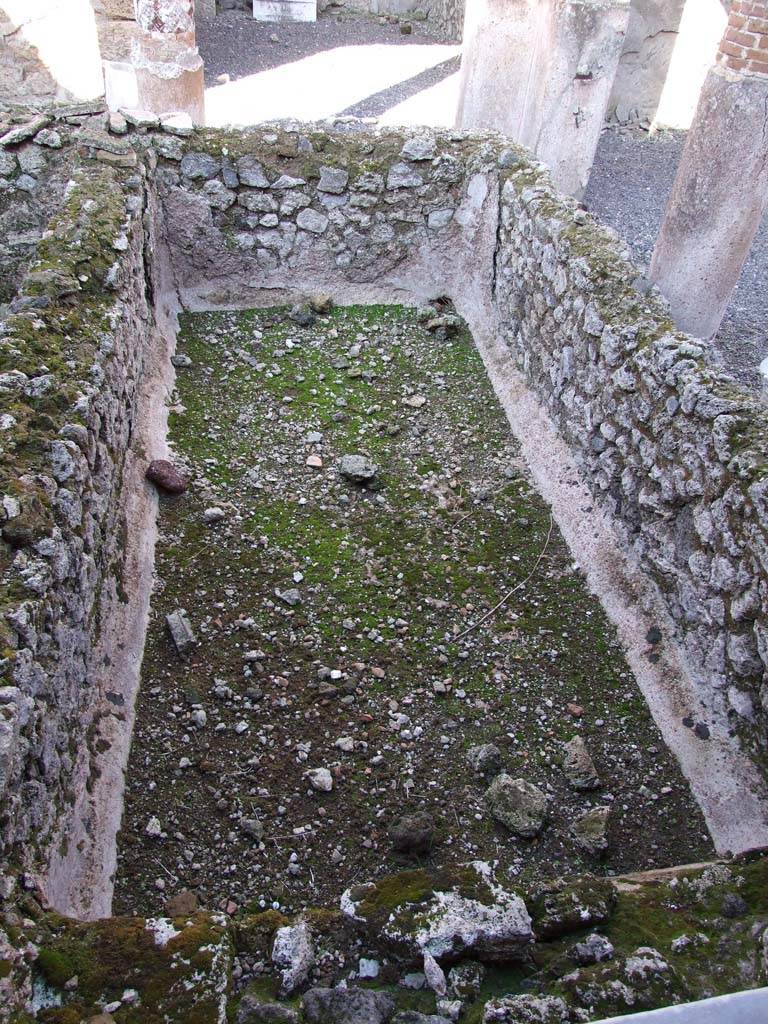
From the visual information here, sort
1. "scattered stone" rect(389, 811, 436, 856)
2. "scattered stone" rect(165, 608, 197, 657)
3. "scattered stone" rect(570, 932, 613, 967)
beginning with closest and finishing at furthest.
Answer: "scattered stone" rect(570, 932, 613, 967) < "scattered stone" rect(389, 811, 436, 856) < "scattered stone" rect(165, 608, 197, 657)

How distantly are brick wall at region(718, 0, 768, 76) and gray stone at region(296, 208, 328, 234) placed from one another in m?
2.74

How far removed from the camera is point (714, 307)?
5.80 meters

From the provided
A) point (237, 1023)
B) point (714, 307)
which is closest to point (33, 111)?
point (714, 307)

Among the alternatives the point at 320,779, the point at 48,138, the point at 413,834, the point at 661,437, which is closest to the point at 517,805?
the point at 413,834

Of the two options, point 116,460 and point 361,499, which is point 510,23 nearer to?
point 361,499

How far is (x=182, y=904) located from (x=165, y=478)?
220 cm

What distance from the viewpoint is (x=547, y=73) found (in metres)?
7.09

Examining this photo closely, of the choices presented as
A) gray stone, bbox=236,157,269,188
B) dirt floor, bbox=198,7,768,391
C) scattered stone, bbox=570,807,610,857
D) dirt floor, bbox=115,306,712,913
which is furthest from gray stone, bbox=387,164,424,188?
scattered stone, bbox=570,807,610,857

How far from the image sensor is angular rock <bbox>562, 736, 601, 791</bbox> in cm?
319

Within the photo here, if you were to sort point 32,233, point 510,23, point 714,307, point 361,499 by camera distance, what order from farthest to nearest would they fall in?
1. point 510,23
2. point 714,307
3. point 32,233
4. point 361,499

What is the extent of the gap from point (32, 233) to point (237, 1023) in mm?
4885

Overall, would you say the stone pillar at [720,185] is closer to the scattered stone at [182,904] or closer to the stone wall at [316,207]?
the stone wall at [316,207]

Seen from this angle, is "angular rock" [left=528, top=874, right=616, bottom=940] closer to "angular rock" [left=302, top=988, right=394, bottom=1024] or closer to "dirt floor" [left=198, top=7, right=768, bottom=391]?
"angular rock" [left=302, top=988, right=394, bottom=1024]

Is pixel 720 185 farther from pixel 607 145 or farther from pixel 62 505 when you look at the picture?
pixel 607 145
